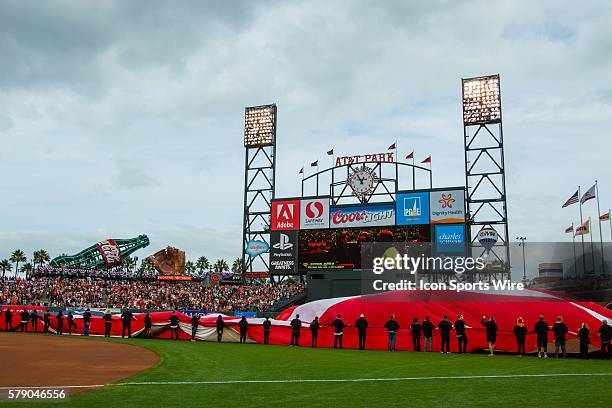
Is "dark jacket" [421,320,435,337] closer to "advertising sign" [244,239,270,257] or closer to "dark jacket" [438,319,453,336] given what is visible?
"dark jacket" [438,319,453,336]

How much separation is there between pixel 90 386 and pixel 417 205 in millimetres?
36751

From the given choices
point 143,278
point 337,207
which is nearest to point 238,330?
point 337,207

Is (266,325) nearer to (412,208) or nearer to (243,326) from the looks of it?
(243,326)

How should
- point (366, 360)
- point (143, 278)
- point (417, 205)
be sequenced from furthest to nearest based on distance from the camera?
point (143, 278) < point (417, 205) < point (366, 360)

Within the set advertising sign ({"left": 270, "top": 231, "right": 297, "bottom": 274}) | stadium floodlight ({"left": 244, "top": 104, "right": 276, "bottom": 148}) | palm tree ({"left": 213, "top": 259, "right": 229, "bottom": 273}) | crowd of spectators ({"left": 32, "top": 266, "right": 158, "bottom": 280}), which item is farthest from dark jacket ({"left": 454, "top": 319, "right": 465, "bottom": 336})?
palm tree ({"left": 213, "top": 259, "right": 229, "bottom": 273})

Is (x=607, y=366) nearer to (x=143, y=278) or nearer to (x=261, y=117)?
(x=261, y=117)

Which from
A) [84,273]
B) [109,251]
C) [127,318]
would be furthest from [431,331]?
[109,251]

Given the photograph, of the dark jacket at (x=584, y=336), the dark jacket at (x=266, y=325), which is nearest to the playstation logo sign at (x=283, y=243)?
the dark jacket at (x=266, y=325)

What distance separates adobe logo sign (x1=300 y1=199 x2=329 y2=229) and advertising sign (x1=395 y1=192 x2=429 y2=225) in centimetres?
613

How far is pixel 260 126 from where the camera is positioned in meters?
58.0

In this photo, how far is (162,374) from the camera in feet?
42.4

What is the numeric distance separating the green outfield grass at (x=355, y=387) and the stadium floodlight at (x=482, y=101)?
36.8 meters

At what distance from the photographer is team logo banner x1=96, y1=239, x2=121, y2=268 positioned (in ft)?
271

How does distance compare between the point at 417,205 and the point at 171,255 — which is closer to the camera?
the point at 417,205
